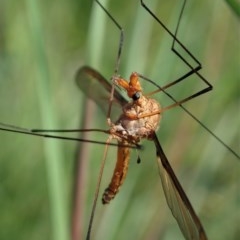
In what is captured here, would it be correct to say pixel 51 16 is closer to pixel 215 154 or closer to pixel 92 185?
pixel 92 185

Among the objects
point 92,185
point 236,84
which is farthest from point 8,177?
point 236,84

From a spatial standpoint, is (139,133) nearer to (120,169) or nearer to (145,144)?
(120,169)

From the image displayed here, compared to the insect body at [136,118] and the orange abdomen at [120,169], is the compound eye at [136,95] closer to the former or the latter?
the insect body at [136,118]

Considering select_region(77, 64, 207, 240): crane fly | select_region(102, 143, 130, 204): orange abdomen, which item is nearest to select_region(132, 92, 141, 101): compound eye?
select_region(77, 64, 207, 240): crane fly

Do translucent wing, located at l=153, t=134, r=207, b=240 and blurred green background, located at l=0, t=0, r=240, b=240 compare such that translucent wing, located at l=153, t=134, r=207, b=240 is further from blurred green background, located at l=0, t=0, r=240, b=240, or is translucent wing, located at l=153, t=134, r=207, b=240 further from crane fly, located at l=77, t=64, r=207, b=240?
blurred green background, located at l=0, t=0, r=240, b=240

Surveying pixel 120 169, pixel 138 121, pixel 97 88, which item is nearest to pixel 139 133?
pixel 138 121

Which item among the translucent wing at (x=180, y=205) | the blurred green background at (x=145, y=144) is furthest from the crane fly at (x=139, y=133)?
the blurred green background at (x=145, y=144)
